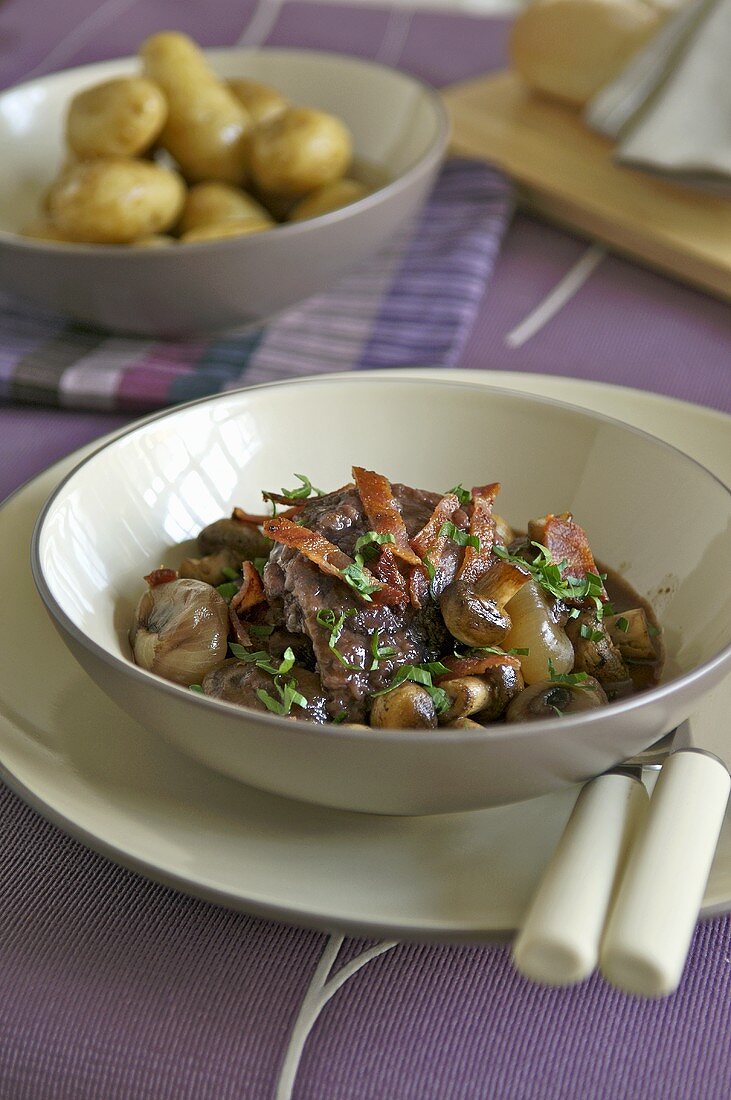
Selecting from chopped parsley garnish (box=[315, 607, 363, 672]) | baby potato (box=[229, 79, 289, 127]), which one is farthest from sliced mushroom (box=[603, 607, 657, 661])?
baby potato (box=[229, 79, 289, 127])

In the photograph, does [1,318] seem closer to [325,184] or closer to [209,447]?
[325,184]

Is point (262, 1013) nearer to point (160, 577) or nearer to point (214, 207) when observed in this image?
point (160, 577)

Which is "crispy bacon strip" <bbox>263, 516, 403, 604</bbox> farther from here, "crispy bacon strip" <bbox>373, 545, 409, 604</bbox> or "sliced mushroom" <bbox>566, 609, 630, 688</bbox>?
"sliced mushroom" <bbox>566, 609, 630, 688</bbox>

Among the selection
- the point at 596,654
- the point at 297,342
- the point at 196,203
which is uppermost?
the point at 596,654

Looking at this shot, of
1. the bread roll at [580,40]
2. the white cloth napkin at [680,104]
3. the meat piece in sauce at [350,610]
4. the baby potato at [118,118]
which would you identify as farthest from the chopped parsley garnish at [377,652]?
the bread roll at [580,40]

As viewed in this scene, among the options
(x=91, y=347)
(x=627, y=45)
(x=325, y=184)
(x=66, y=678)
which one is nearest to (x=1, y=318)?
(x=91, y=347)

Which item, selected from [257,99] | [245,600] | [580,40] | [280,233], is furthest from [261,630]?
[580,40]
